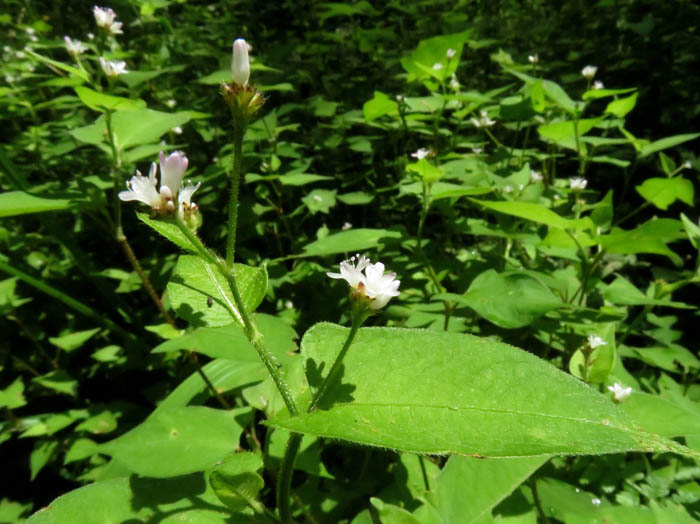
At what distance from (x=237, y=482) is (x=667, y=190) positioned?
1704 millimetres

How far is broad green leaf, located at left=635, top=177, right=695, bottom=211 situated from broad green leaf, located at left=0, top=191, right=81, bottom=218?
6.39ft

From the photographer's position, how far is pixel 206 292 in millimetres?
689

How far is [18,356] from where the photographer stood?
6.32 feet

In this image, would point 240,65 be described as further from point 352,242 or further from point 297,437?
point 352,242

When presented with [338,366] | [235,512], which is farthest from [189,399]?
[338,366]

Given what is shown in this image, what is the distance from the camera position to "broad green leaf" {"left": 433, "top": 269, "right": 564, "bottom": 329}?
3.59 feet

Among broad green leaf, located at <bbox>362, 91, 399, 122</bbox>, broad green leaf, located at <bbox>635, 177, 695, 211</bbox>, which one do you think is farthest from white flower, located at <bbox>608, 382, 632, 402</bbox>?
→ broad green leaf, located at <bbox>362, 91, 399, 122</bbox>

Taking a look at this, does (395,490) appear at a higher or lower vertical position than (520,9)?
lower

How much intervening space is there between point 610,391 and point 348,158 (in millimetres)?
2020

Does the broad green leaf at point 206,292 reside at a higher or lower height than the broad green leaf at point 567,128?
lower

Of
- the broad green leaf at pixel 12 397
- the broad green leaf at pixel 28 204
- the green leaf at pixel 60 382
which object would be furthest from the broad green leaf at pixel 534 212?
the broad green leaf at pixel 12 397

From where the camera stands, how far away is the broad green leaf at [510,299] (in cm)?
109

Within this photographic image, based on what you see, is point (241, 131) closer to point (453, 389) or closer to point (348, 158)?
point (453, 389)

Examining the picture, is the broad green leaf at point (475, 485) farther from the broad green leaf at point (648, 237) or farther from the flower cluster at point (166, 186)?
the flower cluster at point (166, 186)
